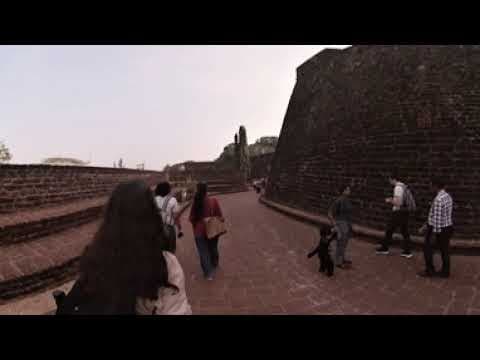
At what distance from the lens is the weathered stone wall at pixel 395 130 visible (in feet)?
17.1

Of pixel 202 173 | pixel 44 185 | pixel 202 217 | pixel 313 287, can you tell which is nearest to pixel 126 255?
pixel 202 217

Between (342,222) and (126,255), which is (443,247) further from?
(126,255)

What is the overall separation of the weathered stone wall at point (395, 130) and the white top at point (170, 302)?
6.07m

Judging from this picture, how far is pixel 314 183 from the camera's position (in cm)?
795

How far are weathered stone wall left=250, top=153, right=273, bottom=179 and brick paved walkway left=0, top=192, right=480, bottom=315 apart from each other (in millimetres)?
19771

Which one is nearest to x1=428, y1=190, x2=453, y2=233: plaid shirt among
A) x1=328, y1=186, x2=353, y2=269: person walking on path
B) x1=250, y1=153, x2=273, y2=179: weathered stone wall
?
x1=328, y1=186, x2=353, y2=269: person walking on path

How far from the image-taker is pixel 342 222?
13.0 ft

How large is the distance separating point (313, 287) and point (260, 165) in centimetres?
Answer: 2245

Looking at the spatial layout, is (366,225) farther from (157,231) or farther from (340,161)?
(157,231)

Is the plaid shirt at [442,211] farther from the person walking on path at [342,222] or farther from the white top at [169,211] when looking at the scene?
the white top at [169,211]
